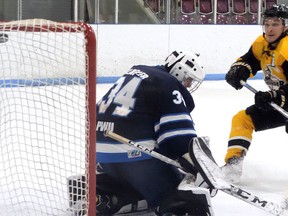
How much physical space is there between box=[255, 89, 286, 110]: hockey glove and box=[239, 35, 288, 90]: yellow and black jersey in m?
0.18

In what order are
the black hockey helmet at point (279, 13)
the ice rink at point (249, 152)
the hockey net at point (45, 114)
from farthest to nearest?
the black hockey helmet at point (279, 13) < the ice rink at point (249, 152) < the hockey net at point (45, 114)

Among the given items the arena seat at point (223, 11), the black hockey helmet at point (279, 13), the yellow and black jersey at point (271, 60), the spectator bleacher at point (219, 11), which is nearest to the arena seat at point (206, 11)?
the spectator bleacher at point (219, 11)

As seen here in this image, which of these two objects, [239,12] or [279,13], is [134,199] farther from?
[239,12]

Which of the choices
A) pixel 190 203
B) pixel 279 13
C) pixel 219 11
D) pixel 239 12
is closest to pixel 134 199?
pixel 190 203

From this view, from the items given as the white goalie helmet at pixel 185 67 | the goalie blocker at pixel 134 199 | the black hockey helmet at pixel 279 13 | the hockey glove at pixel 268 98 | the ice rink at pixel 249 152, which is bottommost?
the ice rink at pixel 249 152

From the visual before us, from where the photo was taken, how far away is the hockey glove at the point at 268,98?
3361mm

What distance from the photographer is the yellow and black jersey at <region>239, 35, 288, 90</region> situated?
351 centimetres

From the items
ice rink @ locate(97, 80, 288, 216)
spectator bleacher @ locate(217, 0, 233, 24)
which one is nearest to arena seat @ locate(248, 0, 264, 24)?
spectator bleacher @ locate(217, 0, 233, 24)

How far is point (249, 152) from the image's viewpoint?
4.22 meters

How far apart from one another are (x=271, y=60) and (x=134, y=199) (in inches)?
46.6

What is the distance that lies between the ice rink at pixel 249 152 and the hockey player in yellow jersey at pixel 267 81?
6.6 inches

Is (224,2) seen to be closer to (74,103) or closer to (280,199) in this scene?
(280,199)

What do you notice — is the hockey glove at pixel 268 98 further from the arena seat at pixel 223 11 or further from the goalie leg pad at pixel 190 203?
the arena seat at pixel 223 11

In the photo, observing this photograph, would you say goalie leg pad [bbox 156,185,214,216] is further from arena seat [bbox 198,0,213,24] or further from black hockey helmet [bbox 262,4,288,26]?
arena seat [bbox 198,0,213,24]
